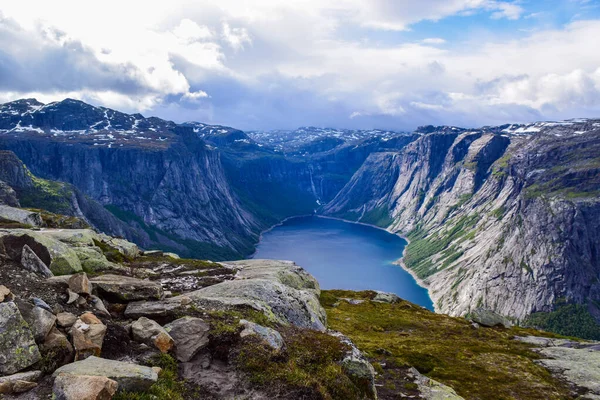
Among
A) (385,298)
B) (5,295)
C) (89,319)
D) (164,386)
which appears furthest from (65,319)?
(385,298)

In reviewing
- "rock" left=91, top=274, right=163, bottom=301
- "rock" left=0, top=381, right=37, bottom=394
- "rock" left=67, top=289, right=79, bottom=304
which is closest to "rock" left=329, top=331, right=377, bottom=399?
"rock" left=91, top=274, right=163, bottom=301

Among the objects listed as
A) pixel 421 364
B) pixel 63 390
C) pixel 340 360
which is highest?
pixel 63 390

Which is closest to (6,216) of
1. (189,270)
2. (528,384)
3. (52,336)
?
(189,270)

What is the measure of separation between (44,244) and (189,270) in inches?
788

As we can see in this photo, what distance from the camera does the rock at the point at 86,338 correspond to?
15266 millimetres

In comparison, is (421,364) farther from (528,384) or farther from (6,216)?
(6,216)

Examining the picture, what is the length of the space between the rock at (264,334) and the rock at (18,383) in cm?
882

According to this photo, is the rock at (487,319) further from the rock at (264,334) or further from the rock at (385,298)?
the rock at (264,334)

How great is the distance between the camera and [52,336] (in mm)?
15234

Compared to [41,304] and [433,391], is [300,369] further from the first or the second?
[433,391]

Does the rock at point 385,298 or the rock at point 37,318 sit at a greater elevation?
the rock at point 37,318

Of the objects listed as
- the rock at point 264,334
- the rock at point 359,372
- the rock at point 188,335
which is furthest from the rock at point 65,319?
the rock at point 359,372

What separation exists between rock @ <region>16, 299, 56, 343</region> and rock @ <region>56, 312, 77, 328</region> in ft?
1.38

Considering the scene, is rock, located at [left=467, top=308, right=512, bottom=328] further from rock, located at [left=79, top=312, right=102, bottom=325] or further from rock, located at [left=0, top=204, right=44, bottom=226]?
rock, located at [left=0, top=204, right=44, bottom=226]
